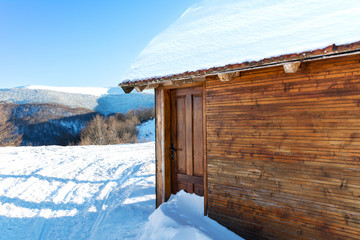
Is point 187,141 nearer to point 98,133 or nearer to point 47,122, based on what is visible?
point 98,133

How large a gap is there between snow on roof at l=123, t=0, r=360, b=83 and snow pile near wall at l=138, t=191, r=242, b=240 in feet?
7.92

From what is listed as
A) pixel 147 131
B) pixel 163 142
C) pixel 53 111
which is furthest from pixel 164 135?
pixel 53 111

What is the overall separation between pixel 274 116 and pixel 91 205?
17.2 ft

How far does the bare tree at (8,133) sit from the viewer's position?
28.5 m

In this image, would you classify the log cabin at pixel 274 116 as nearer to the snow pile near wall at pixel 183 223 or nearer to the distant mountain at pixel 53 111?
the snow pile near wall at pixel 183 223

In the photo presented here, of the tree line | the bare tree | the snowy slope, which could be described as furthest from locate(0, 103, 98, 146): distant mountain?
the snowy slope

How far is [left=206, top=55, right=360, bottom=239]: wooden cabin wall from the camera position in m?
2.96

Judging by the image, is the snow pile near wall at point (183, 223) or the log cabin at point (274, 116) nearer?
the log cabin at point (274, 116)

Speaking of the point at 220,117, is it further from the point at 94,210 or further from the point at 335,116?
the point at 94,210

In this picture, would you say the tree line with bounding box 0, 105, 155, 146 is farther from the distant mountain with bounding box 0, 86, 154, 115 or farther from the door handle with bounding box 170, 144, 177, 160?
the door handle with bounding box 170, 144, 177, 160

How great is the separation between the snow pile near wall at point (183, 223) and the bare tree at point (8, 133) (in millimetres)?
28824

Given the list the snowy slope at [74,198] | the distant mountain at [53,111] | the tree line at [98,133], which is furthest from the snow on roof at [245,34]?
the distant mountain at [53,111]

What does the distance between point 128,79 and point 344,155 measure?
12.5 ft

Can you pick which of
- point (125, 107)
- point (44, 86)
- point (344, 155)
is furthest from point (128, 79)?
point (44, 86)
